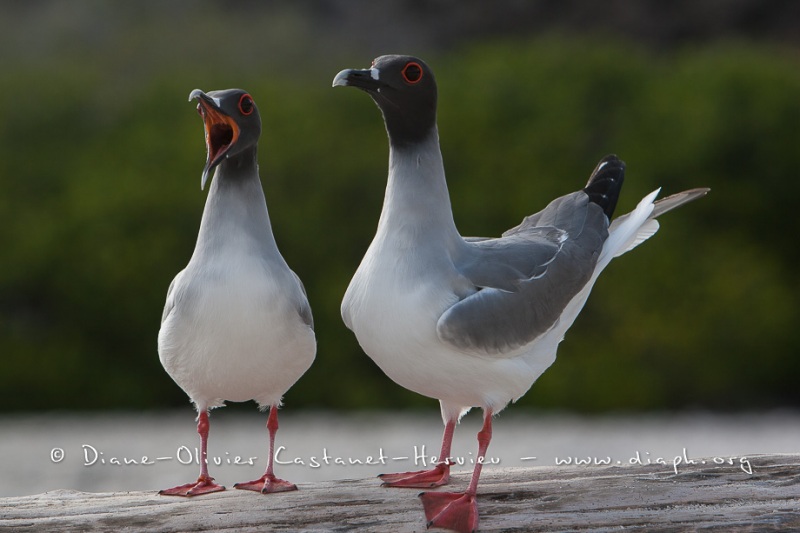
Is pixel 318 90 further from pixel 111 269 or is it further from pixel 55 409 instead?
pixel 55 409

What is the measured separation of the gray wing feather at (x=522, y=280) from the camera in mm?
3219

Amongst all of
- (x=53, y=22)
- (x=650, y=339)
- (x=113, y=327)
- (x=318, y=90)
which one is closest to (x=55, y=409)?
(x=113, y=327)

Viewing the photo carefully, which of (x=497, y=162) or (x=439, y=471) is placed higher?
(x=497, y=162)

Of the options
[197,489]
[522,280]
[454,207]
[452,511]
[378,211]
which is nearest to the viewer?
[452,511]

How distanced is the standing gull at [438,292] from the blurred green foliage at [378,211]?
23.4ft

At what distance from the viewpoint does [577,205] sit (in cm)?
398

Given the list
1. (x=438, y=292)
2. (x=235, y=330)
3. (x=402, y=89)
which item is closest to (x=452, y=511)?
(x=438, y=292)

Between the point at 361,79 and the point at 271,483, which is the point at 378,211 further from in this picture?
the point at 361,79

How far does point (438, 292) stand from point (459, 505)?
69cm

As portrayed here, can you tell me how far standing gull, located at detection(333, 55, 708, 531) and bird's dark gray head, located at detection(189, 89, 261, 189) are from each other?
378 millimetres

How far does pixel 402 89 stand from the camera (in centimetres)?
326

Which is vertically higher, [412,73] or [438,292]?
[412,73]

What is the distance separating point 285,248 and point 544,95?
13.0 feet

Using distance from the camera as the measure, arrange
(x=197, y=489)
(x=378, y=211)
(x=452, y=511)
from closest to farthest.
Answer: (x=452, y=511)
(x=197, y=489)
(x=378, y=211)
